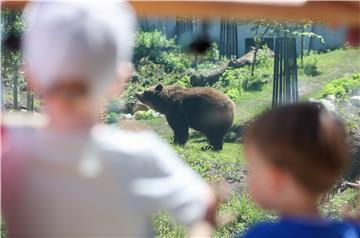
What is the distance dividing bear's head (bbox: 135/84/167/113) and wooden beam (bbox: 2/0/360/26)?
3.93m

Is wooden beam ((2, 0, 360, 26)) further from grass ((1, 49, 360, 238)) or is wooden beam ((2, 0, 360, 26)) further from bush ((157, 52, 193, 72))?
bush ((157, 52, 193, 72))

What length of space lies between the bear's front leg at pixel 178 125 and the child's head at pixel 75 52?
395 cm

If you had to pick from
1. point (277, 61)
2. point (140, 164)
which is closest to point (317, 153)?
point (140, 164)

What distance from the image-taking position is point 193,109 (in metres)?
5.31

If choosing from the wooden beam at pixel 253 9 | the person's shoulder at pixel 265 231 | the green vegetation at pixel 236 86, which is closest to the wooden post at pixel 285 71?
the green vegetation at pixel 236 86

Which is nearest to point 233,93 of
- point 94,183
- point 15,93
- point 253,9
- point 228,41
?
point 228,41

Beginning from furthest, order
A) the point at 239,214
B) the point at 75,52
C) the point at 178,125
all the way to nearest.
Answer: the point at 178,125, the point at 239,214, the point at 75,52

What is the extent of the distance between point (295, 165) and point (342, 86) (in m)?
4.23

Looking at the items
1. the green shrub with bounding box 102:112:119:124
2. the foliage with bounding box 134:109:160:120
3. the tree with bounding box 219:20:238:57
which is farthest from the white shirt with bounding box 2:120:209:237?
the foliage with bounding box 134:109:160:120

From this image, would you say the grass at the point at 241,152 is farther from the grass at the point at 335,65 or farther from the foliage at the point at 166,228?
the foliage at the point at 166,228

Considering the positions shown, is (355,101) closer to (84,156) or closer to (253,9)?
(253,9)

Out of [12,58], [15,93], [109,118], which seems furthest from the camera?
[15,93]

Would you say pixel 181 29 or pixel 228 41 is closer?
pixel 181 29

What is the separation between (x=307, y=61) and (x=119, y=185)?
4.24 m
